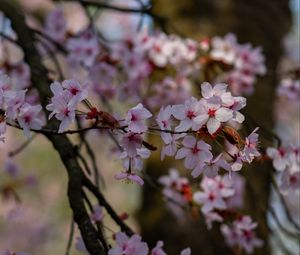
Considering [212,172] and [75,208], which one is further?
[75,208]

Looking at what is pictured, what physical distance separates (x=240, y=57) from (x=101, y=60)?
2.10 ft

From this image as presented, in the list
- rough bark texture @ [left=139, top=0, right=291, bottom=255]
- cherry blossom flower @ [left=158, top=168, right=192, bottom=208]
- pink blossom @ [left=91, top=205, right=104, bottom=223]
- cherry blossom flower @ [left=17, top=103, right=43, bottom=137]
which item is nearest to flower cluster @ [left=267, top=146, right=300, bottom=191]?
cherry blossom flower @ [left=158, top=168, right=192, bottom=208]

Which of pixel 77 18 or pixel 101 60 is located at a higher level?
pixel 77 18

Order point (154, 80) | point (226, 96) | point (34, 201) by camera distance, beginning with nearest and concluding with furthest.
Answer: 1. point (226, 96)
2. point (154, 80)
3. point (34, 201)

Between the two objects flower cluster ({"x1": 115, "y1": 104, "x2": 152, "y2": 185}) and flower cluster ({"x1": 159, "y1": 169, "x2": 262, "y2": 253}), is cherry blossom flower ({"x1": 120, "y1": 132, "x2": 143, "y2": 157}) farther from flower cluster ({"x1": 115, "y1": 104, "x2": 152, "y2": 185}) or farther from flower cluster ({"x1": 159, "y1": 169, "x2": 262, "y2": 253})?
flower cluster ({"x1": 159, "y1": 169, "x2": 262, "y2": 253})

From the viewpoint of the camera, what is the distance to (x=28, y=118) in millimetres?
1289

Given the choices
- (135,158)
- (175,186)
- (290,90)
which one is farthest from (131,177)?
(290,90)

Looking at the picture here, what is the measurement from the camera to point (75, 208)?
4.57 ft

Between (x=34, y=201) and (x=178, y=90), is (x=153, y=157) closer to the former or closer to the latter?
(x=178, y=90)

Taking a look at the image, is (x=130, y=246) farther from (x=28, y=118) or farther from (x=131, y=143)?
(x=28, y=118)

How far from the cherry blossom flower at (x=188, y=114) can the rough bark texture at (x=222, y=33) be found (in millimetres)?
1519

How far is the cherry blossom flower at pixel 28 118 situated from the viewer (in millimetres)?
1265

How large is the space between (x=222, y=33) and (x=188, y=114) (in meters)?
1.87

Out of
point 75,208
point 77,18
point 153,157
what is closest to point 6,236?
point 77,18
